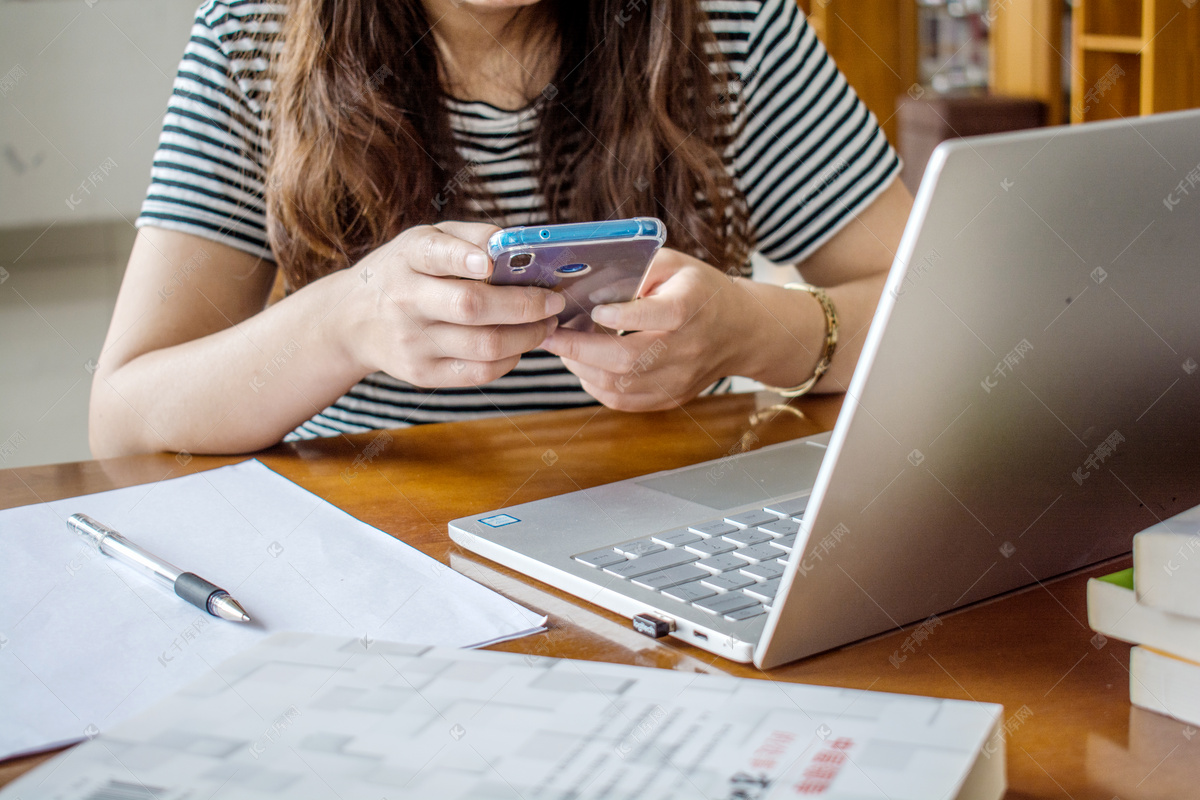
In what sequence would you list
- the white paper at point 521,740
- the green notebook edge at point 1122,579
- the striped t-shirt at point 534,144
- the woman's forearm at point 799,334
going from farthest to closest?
the striped t-shirt at point 534,144
the woman's forearm at point 799,334
the green notebook edge at point 1122,579
the white paper at point 521,740

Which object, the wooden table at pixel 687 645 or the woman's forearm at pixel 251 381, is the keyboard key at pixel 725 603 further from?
the woman's forearm at pixel 251 381

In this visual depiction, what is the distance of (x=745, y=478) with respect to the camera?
0.73 meters

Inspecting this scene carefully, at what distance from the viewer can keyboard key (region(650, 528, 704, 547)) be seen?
0.60 m

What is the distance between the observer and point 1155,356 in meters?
0.50

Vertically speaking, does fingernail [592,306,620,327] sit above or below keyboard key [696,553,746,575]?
above

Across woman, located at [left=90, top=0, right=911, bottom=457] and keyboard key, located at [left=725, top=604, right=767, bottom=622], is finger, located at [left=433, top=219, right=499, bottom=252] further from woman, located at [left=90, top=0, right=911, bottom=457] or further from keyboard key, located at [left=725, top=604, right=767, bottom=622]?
keyboard key, located at [left=725, top=604, right=767, bottom=622]

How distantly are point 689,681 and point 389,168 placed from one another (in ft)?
2.51

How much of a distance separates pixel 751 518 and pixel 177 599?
0.34 m

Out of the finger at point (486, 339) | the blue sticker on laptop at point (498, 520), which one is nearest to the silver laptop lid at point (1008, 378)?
the blue sticker on laptop at point (498, 520)

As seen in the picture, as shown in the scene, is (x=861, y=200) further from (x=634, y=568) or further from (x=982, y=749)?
(x=982, y=749)

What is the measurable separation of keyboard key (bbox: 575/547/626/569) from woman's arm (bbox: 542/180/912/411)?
0.20m

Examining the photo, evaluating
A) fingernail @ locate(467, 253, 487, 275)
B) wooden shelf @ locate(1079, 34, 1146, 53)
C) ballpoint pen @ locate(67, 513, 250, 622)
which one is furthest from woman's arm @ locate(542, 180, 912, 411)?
wooden shelf @ locate(1079, 34, 1146, 53)

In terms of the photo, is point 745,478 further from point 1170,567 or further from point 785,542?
point 1170,567

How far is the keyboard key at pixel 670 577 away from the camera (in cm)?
54
